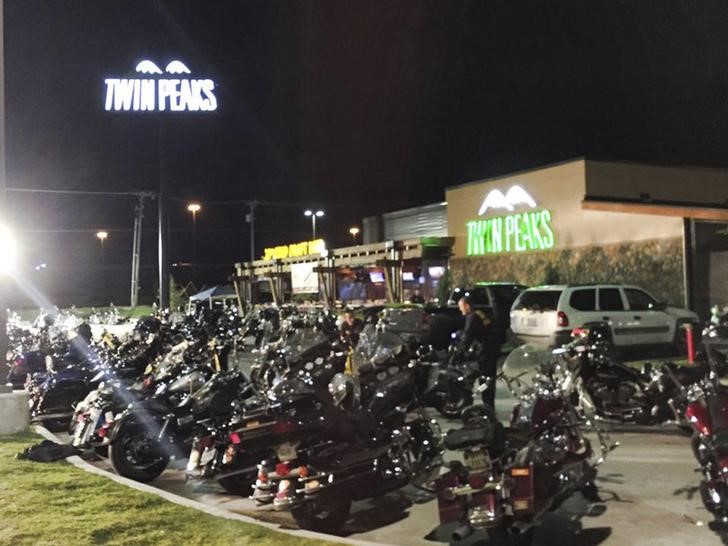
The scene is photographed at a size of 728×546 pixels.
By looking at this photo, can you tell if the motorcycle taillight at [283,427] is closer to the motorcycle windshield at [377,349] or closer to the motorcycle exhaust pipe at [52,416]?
the motorcycle windshield at [377,349]

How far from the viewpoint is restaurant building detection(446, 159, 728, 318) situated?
850 inches

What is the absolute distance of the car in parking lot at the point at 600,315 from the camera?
1664cm

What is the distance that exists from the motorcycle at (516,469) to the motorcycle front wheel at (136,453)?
354 centimetres

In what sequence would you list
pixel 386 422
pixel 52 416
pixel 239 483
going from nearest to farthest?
pixel 386 422 → pixel 239 483 → pixel 52 416

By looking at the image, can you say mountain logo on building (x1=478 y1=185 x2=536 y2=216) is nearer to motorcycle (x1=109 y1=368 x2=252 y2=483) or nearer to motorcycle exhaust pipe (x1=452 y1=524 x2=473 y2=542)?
motorcycle (x1=109 y1=368 x2=252 y2=483)

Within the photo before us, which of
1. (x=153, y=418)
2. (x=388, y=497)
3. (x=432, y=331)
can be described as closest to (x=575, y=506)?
(x=388, y=497)

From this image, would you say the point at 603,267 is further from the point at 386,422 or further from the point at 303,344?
the point at 386,422

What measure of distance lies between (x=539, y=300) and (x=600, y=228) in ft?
26.8

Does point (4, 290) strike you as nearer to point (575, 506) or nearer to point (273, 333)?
point (273, 333)

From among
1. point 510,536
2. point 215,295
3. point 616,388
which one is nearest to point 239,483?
point 510,536

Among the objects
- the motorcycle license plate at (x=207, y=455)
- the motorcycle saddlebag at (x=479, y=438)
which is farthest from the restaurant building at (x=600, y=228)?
the motorcycle license plate at (x=207, y=455)

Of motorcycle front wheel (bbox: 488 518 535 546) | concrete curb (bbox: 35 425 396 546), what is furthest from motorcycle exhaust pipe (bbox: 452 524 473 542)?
concrete curb (bbox: 35 425 396 546)

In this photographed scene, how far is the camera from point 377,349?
8734 mm

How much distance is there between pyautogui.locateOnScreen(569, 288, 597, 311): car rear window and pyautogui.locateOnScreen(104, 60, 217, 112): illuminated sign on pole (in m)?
28.5
